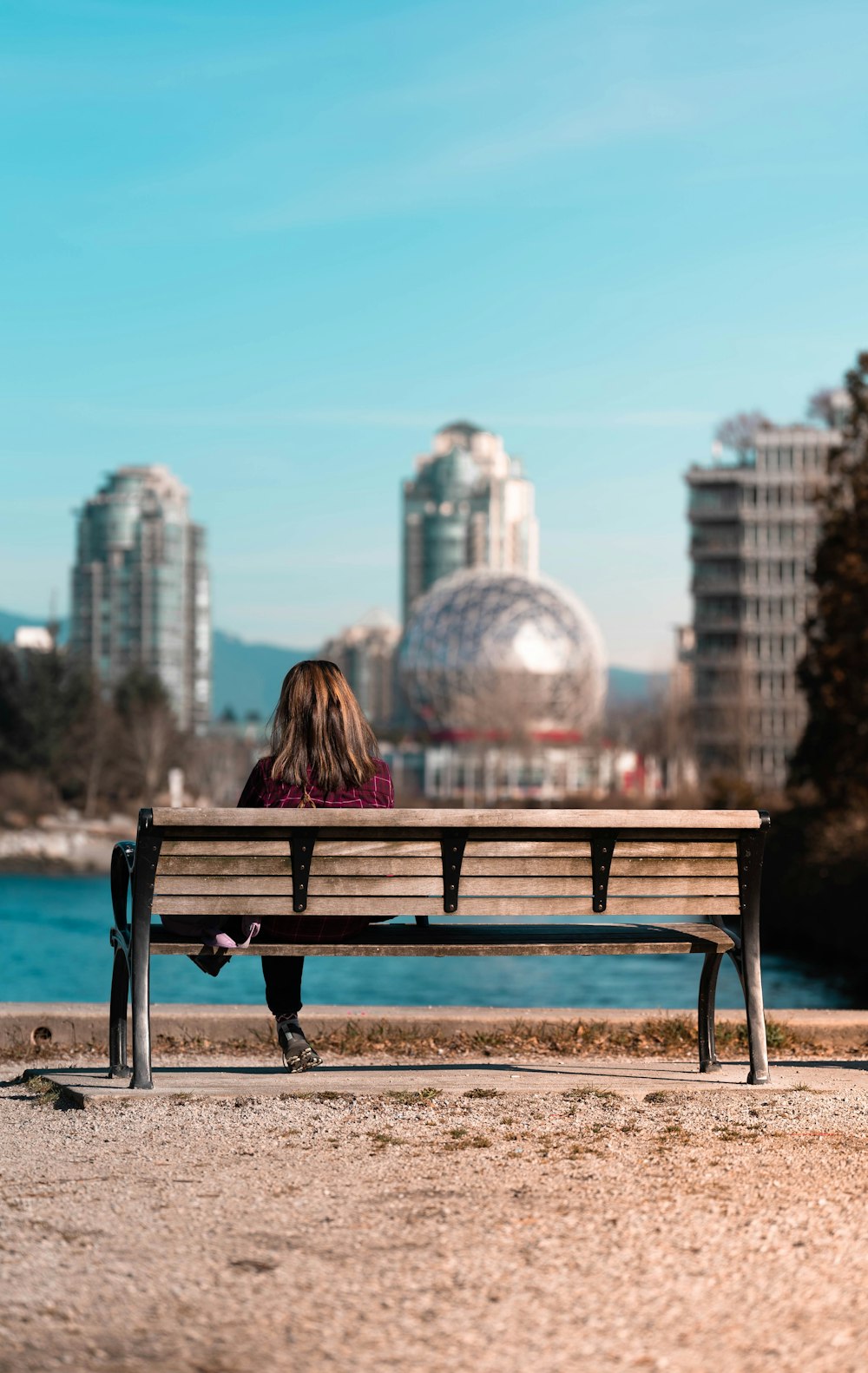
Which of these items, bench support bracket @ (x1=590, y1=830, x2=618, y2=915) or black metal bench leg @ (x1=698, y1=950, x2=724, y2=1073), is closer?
bench support bracket @ (x1=590, y1=830, x2=618, y2=915)

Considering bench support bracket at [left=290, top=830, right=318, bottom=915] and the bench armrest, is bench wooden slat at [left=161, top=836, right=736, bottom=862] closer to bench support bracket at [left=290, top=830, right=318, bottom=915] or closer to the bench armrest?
bench support bracket at [left=290, top=830, right=318, bottom=915]

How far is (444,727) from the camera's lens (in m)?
136

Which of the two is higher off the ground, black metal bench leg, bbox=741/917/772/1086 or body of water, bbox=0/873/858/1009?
black metal bench leg, bbox=741/917/772/1086

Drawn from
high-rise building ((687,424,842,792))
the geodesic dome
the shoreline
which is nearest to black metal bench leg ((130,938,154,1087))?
the shoreline

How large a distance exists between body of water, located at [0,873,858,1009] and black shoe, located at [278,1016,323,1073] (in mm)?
15443

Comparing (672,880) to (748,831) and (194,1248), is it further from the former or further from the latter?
(194,1248)

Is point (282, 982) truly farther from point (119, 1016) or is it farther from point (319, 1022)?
point (319, 1022)

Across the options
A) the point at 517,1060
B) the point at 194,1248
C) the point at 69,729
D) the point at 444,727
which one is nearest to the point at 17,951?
the point at 517,1060

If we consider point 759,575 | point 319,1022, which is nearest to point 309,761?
point 319,1022

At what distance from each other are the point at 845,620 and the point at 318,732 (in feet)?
116

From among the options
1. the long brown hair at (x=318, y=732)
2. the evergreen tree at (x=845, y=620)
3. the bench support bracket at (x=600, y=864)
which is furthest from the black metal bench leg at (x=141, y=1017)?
the evergreen tree at (x=845, y=620)

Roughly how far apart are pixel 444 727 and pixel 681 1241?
13094 centimetres

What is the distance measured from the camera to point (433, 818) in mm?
6480

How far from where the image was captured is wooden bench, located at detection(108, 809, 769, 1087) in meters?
6.52
